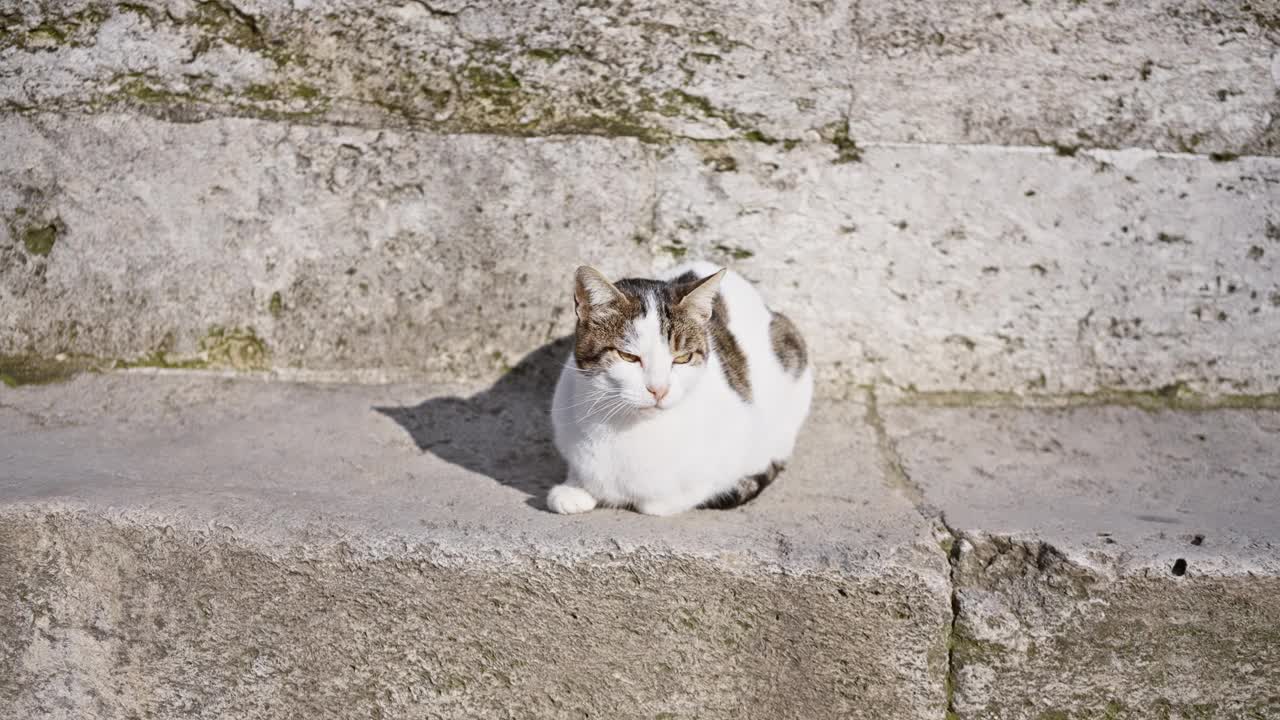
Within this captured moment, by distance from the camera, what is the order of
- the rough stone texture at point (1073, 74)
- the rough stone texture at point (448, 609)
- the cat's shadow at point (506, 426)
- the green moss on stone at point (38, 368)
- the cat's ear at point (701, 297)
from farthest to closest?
the green moss on stone at point (38, 368)
the rough stone texture at point (1073, 74)
the cat's shadow at point (506, 426)
the cat's ear at point (701, 297)
the rough stone texture at point (448, 609)

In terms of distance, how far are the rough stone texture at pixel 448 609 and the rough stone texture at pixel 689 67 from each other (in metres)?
1.27

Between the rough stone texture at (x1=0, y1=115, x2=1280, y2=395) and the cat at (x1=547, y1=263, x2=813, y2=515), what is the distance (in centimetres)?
64

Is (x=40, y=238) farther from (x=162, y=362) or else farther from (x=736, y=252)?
(x=736, y=252)

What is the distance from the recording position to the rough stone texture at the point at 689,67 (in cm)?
278

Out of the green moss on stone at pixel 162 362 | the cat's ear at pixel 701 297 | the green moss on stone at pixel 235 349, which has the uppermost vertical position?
the cat's ear at pixel 701 297

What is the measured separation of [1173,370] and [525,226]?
2.11m

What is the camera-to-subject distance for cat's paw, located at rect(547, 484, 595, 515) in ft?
7.29

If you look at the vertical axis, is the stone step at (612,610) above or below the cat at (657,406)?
below

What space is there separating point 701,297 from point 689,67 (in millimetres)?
972

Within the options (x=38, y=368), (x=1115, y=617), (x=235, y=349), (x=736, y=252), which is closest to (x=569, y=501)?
(x=736, y=252)

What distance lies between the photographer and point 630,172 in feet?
9.39

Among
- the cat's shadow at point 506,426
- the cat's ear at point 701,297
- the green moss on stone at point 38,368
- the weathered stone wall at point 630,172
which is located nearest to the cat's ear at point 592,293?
the cat's ear at point 701,297

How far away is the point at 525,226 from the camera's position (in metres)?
2.90

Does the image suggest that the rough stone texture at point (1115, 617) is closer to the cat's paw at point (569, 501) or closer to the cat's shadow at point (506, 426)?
the cat's paw at point (569, 501)
